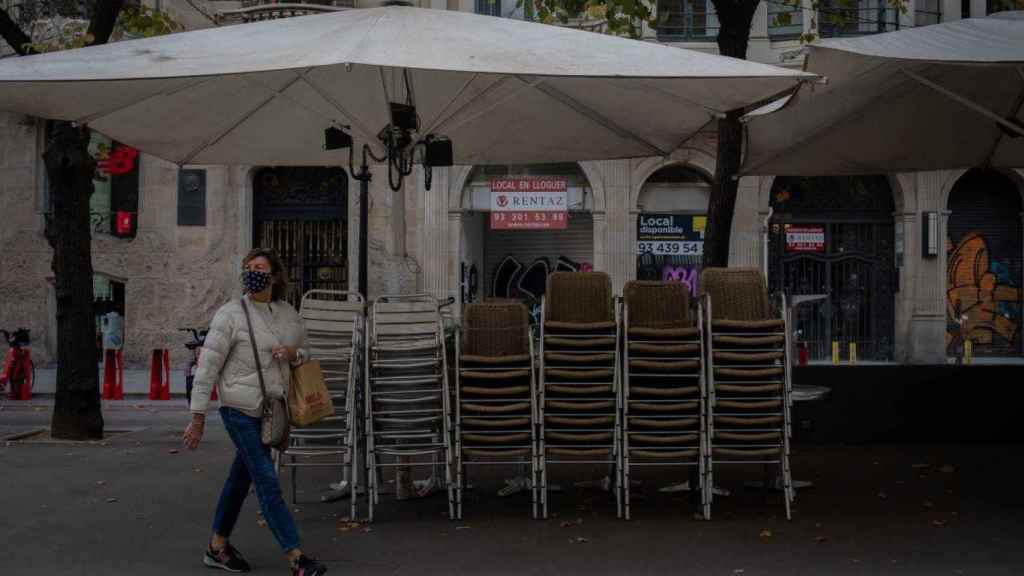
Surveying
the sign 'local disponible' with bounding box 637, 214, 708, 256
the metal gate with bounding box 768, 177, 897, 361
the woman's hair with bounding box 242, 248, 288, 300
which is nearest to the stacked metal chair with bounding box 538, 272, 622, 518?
the woman's hair with bounding box 242, 248, 288, 300

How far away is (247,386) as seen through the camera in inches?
249

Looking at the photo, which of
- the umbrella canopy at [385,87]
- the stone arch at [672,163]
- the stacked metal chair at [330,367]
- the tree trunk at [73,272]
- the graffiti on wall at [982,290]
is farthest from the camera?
the graffiti on wall at [982,290]

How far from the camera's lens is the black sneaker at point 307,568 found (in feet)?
19.5

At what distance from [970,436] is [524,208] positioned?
646 inches

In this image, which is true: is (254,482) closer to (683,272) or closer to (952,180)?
(683,272)

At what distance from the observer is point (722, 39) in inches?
450

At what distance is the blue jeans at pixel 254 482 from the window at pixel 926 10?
2420cm

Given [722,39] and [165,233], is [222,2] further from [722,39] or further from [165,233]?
[722,39]

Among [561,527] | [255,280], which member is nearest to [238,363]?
[255,280]

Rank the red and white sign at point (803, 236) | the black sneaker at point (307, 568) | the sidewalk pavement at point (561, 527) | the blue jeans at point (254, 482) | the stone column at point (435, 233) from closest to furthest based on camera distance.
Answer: the black sneaker at point (307, 568) → the blue jeans at point (254, 482) → the sidewalk pavement at point (561, 527) → the stone column at point (435, 233) → the red and white sign at point (803, 236)

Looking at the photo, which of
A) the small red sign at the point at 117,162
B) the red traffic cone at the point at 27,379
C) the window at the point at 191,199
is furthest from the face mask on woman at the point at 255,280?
the small red sign at the point at 117,162

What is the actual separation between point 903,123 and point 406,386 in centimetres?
503

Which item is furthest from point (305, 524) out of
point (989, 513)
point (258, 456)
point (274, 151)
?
point (989, 513)

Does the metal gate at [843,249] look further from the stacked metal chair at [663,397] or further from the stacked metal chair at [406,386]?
the stacked metal chair at [406,386]
